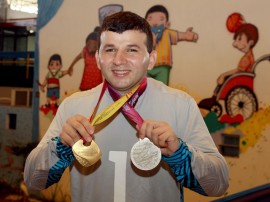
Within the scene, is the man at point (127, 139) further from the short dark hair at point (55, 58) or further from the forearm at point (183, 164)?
the short dark hair at point (55, 58)

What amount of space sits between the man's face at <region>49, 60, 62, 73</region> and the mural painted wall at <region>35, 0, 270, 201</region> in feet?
4.48

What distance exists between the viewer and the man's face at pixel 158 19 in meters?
3.79

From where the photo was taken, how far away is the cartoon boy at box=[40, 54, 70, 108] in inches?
181

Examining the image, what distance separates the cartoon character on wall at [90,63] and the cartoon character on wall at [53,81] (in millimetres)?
358

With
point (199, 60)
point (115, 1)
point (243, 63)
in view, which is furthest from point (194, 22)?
point (115, 1)

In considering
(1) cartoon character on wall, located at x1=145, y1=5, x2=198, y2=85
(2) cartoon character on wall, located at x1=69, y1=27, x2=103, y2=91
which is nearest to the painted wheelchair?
(1) cartoon character on wall, located at x1=145, y1=5, x2=198, y2=85

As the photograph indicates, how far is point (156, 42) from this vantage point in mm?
3842

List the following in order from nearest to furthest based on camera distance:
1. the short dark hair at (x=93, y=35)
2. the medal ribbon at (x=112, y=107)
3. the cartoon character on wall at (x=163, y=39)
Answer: the medal ribbon at (x=112, y=107), the cartoon character on wall at (x=163, y=39), the short dark hair at (x=93, y=35)

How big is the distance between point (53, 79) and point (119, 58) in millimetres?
3457

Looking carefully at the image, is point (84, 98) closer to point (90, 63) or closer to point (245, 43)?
point (245, 43)

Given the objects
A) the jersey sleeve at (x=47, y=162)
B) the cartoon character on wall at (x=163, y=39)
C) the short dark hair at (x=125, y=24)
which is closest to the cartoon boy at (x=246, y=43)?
the cartoon character on wall at (x=163, y=39)

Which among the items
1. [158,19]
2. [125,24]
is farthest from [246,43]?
[125,24]

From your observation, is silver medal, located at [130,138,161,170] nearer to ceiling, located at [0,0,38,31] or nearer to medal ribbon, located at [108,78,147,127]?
medal ribbon, located at [108,78,147,127]

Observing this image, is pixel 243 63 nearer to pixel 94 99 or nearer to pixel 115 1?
pixel 115 1
